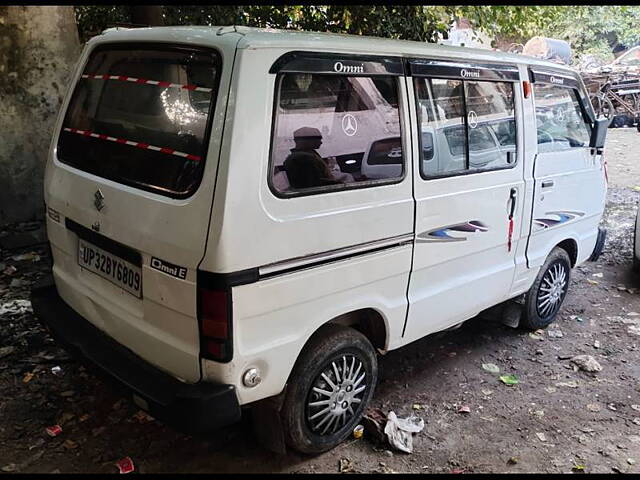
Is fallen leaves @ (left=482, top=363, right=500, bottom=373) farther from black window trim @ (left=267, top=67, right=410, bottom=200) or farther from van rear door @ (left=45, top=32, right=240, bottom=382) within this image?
van rear door @ (left=45, top=32, right=240, bottom=382)

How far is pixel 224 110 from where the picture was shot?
2258 mm

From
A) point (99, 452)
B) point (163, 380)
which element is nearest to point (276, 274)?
point (163, 380)

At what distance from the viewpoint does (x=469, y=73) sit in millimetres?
3354

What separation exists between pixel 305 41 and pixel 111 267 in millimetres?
1402

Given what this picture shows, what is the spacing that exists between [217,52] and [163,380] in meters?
1.44

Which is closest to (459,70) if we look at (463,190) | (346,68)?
(463,190)

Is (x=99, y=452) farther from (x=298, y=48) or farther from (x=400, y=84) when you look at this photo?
(x=400, y=84)

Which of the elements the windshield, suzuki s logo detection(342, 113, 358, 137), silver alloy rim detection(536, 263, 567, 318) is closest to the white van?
suzuki s logo detection(342, 113, 358, 137)

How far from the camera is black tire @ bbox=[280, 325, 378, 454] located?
274 cm

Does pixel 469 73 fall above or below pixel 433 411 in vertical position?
above

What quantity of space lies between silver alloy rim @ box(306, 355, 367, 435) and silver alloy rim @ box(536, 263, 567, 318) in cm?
208

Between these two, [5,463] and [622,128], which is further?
[622,128]

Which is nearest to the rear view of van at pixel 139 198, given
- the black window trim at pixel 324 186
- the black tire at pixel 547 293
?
the black window trim at pixel 324 186

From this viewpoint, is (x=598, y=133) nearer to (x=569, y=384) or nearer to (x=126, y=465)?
(x=569, y=384)
